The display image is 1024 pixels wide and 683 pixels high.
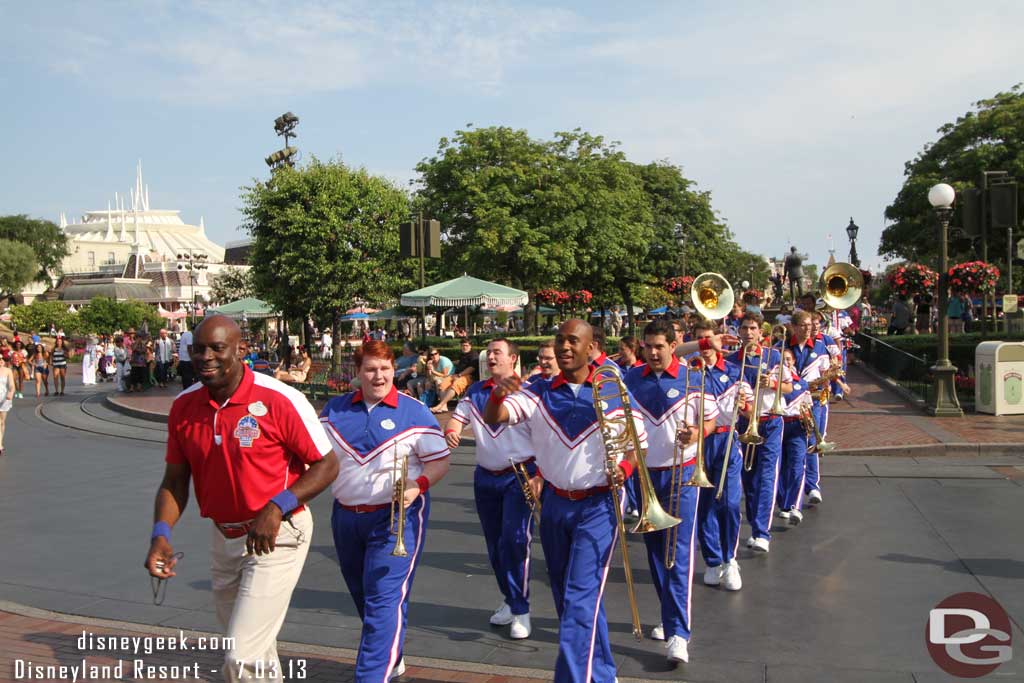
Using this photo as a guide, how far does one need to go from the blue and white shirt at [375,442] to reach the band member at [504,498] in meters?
0.74

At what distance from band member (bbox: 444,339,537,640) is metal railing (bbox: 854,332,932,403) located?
37.6 ft

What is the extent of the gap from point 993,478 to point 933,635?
5769mm

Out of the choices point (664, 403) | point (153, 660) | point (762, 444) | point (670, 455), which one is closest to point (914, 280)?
point (762, 444)

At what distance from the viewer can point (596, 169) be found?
32.8m

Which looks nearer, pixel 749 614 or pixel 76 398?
pixel 749 614

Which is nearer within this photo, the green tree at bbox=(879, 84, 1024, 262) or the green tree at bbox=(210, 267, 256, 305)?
the green tree at bbox=(879, 84, 1024, 262)

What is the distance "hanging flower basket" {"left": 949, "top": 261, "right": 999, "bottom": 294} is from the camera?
18266mm

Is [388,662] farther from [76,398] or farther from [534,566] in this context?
[76,398]

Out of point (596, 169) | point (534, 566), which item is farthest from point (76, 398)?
point (534, 566)

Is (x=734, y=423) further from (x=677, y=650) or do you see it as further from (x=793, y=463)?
(x=793, y=463)

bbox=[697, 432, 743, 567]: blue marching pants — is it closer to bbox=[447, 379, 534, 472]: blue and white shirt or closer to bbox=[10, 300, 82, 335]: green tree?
bbox=[447, 379, 534, 472]: blue and white shirt

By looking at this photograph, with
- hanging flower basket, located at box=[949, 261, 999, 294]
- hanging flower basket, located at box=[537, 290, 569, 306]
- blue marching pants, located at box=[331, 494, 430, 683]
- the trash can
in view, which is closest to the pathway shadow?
blue marching pants, located at box=[331, 494, 430, 683]

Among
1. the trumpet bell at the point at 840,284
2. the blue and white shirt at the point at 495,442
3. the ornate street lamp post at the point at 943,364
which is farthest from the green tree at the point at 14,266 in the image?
the blue and white shirt at the point at 495,442

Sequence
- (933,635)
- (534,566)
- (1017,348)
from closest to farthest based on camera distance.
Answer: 1. (933,635)
2. (534,566)
3. (1017,348)
